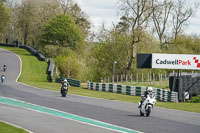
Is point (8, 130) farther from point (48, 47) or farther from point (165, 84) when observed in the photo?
point (48, 47)

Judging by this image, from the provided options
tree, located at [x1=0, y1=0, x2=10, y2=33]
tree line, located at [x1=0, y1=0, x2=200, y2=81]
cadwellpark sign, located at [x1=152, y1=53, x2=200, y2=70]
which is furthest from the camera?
tree, located at [x1=0, y1=0, x2=10, y2=33]

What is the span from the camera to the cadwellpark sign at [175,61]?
42.5m

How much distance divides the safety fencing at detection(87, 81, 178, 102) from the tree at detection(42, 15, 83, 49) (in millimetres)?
43888

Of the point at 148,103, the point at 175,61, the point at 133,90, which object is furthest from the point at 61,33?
the point at 148,103

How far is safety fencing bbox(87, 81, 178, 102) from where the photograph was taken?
37.5 metres

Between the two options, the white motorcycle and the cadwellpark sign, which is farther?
the cadwellpark sign

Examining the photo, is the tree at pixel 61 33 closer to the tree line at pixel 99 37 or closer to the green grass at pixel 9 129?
the tree line at pixel 99 37

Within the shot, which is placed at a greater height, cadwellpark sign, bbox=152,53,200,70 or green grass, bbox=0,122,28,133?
cadwellpark sign, bbox=152,53,200,70

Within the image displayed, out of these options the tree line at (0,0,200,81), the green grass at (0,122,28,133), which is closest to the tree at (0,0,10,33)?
the tree line at (0,0,200,81)

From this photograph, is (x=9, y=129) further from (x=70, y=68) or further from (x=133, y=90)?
(x=70, y=68)

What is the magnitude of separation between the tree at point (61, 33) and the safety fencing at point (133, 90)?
144 ft

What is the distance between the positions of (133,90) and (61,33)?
176 feet

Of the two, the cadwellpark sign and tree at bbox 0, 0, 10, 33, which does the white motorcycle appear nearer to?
the cadwellpark sign

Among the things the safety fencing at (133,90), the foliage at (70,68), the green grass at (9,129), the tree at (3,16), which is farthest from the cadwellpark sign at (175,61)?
the tree at (3,16)
